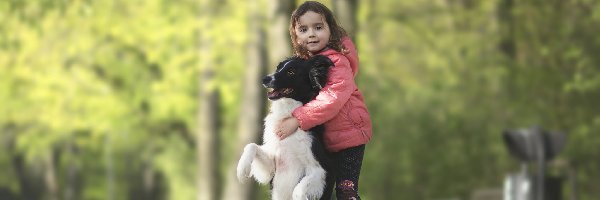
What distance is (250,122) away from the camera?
2381 centimetres

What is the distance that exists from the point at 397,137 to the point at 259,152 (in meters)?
23.9

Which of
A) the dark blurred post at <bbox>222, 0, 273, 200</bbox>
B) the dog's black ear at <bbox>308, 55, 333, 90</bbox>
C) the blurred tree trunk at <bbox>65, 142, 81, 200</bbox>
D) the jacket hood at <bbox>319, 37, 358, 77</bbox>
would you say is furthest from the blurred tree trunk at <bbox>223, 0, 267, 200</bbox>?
the blurred tree trunk at <bbox>65, 142, 81, 200</bbox>

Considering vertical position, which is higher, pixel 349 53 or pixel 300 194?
pixel 349 53

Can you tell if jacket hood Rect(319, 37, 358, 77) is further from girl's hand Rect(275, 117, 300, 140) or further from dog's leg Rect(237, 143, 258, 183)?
dog's leg Rect(237, 143, 258, 183)

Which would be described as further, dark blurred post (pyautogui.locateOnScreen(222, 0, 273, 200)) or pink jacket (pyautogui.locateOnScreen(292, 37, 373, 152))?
dark blurred post (pyautogui.locateOnScreen(222, 0, 273, 200))

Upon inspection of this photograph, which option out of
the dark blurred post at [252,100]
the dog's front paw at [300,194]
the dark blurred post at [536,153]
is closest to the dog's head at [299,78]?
the dog's front paw at [300,194]

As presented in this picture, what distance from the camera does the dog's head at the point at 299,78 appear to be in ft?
18.3

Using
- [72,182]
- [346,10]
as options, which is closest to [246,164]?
[346,10]

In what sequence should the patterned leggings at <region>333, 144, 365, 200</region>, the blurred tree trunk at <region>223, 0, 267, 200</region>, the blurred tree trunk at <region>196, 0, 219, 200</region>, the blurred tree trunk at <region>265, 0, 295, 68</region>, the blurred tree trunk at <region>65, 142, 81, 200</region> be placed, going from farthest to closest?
the blurred tree trunk at <region>65, 142, 81, 200</region>, the blurred tree trunk at <region>196, 0, 219, 200</region>, the blurred tree trunk at <region>223, 0, 267, 200</region>, the blurred tree trunk at <region>265, 0, 295, 68</region>, the patterned leggings at <region>333, 144, 365, 200</region>

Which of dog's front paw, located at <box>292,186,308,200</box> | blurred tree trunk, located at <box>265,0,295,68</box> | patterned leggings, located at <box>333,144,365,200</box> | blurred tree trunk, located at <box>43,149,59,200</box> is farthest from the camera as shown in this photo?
blurred tree trunk, located at <box>43,149,59,200</box>

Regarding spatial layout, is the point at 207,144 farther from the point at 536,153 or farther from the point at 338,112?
the point at 338,112

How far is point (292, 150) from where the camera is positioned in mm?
5602

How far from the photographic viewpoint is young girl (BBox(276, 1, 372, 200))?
18.3 feet

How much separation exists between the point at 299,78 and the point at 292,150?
26 centimetres
